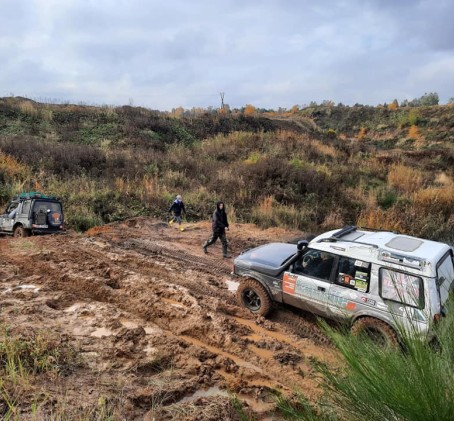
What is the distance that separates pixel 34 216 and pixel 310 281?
32.7ft

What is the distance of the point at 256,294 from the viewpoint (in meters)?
7.18

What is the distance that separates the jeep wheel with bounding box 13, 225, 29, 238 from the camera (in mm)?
12805

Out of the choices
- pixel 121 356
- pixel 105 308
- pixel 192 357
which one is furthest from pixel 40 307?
pixel 192 357

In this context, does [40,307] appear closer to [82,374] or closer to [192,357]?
[82,374]

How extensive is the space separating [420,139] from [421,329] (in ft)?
160

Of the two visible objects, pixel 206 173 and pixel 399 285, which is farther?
pixel 206 173

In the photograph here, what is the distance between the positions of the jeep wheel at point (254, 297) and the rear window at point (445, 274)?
2784 millimetres

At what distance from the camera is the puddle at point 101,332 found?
18.8ft

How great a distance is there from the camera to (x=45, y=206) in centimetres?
1286

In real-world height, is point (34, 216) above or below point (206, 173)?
below

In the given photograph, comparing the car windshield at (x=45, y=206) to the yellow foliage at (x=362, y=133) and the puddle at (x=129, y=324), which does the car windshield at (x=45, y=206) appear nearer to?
the puddle at (x=129, y=324)

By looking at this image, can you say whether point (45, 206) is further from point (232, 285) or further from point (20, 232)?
point (232, 285)

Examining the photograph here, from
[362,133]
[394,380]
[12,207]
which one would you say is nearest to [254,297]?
[394,380]

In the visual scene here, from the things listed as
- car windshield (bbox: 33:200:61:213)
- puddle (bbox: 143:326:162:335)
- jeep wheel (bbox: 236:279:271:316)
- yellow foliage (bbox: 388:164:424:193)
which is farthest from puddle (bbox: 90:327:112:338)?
yellow foliage (bbox: 388:164:424:193)
